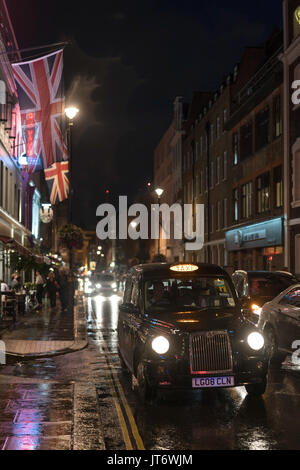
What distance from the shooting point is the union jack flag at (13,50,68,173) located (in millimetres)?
20516

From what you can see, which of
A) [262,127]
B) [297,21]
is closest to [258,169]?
[262,127]

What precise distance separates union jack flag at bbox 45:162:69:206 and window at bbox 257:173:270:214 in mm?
10906

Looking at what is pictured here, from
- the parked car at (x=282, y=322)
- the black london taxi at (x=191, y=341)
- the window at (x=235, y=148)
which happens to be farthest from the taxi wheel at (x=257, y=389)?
the window at (x=235, y=148)

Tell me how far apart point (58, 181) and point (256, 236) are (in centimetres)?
1153

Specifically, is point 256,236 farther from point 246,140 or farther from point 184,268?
point 184,268

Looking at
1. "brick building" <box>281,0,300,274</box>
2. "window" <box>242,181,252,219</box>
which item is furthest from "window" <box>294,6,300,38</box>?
"window" <box>242,181,252,219</box>

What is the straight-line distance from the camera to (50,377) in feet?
37.4

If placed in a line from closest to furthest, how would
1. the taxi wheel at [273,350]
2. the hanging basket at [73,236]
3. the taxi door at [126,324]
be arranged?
the taxi door at [126,324], the taxi wheel at [273,350], the hanging basket at [73,236]

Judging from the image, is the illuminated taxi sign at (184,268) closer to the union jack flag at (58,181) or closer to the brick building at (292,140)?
the brick building at (292,140)

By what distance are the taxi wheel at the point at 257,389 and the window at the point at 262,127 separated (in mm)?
26990

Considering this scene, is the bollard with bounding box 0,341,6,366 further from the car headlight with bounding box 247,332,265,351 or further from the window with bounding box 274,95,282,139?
the window with bounding box 274,95,282,139

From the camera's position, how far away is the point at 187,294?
1007 cm

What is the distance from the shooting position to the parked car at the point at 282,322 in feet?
37.4

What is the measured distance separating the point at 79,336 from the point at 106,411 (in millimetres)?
9282
